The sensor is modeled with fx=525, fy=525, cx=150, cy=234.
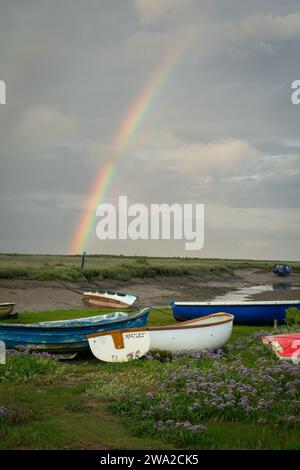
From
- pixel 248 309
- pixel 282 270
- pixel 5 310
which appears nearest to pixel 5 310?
pixel 5 310

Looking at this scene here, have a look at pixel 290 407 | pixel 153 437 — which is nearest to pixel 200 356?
pixel 290 407

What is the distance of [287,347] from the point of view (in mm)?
15750

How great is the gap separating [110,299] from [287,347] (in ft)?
82.9

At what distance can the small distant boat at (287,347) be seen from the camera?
50.6 feet

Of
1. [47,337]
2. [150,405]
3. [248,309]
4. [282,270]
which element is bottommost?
[150,405]

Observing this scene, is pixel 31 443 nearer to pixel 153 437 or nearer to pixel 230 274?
pixel 153 437

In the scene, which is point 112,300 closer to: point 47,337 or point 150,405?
point 47,337

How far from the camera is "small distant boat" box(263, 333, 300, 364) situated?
1542cm

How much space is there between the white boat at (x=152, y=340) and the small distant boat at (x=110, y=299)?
2136 cm

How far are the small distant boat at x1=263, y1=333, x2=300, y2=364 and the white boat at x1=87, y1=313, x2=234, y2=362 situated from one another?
86.3 inches

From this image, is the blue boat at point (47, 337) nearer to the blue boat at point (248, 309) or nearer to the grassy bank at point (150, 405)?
the grassy bank at point (150, 405)

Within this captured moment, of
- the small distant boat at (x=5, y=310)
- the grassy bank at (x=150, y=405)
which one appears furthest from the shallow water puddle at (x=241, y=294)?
the grassy bank at (x=150, y=405)

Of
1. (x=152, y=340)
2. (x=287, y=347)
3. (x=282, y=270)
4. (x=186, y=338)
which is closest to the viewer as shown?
(x=287, y=347)
